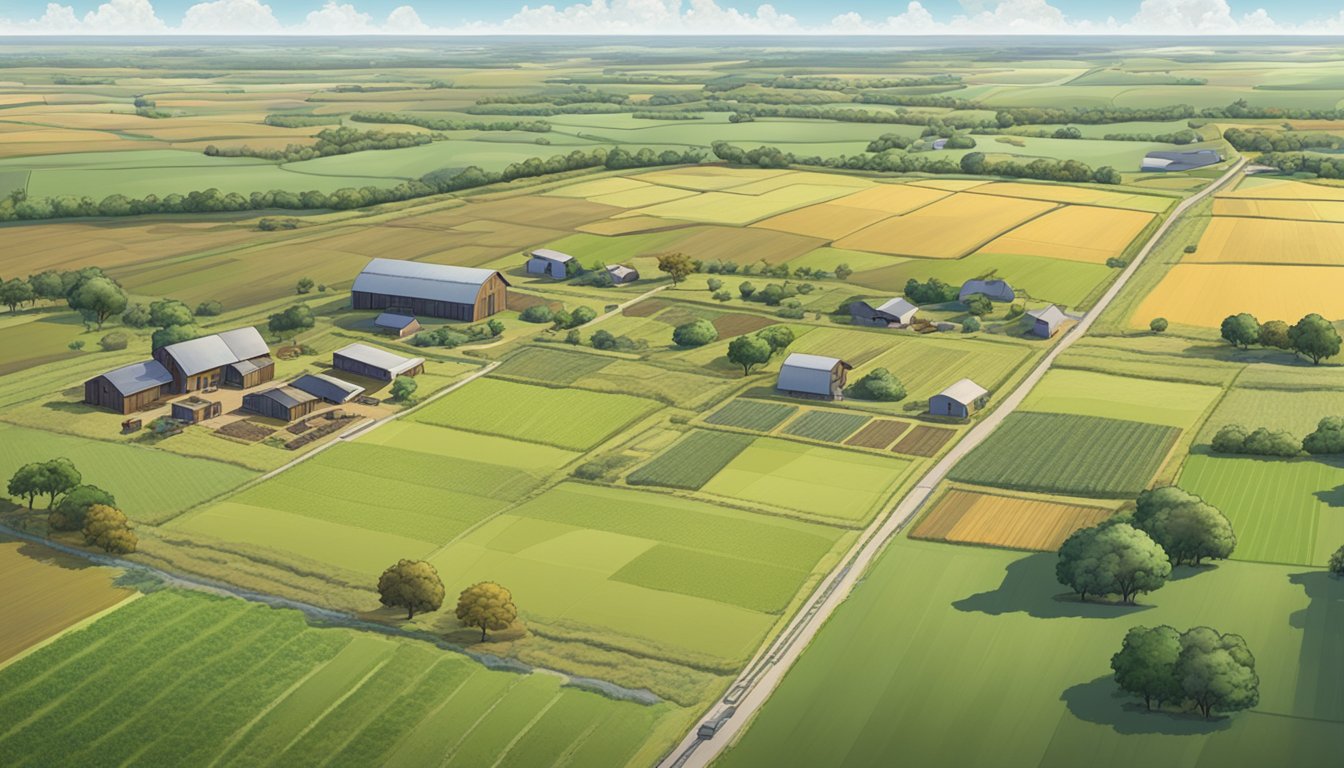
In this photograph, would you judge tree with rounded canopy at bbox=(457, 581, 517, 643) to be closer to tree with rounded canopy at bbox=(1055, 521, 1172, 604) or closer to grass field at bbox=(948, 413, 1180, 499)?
tree with rounded canopy at bbox=(1055, 521, 1172, 604)

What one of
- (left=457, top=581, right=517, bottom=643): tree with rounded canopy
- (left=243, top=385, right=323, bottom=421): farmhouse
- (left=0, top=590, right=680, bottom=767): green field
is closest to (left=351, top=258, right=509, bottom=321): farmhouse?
(left=243, top=385, right=323, bottom=421): farmhouse

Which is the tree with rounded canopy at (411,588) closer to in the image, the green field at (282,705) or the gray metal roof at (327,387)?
the green field at (282,705)

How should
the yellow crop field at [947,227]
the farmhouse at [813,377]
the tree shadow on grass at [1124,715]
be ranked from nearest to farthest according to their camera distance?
the tree shadow on grass at [1124,715] → the farmhouse at [813,377] → the yellow crop field at [947,227]

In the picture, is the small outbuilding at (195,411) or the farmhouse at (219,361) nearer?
the small outbuilding at (195,411)

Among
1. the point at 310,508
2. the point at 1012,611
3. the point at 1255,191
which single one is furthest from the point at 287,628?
the point at 1255,191

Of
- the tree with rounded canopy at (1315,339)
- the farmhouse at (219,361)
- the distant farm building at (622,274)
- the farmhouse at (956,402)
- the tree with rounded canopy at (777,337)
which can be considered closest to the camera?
the farmhouse at (956,402)

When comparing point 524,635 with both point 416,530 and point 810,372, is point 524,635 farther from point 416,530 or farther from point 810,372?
point 810,372

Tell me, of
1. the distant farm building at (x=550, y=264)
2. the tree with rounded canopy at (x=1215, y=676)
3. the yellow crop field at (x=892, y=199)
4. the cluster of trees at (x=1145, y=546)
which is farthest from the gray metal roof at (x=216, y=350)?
the yellow crop field at (x=892, y=199)
